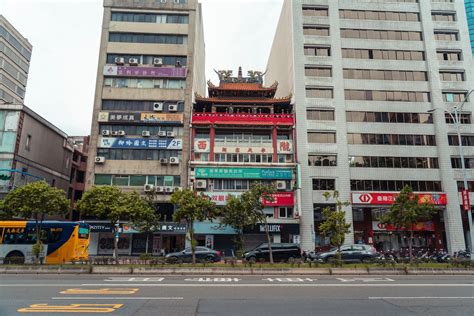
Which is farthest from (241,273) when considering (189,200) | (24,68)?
(24,68)

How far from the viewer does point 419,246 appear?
36906 mm

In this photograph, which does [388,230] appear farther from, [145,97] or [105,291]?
[105,291]

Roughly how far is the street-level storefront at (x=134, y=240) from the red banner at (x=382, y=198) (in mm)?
18708

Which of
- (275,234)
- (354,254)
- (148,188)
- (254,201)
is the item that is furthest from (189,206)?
(275,234)

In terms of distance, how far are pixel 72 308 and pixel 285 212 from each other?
29.3 meters

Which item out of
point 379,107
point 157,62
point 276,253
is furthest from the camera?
point 157,62

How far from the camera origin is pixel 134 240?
119ft

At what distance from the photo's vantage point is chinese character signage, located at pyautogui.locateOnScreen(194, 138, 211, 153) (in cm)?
3803

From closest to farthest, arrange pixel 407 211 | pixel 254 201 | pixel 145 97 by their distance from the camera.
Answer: pixel 254 201 → pixel 407 211 → pixel 145 97

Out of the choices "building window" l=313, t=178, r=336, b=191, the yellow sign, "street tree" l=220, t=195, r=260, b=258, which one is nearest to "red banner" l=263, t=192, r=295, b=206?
"building window" l=313, t=178, r=336, b=191

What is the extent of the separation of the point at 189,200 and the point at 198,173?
1348 cm

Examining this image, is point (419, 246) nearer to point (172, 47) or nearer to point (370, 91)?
point (370, 91)

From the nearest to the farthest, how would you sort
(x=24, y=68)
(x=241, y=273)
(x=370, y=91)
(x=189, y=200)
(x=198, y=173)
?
(x=241, y=273)
(x=189, y=200)
(x=198, y=173)
(x=370, y=91)
(x=24, y=68)

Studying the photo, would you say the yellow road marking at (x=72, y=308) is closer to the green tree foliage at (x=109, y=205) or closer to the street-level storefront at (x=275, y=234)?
the green tree foliage at (x=109, y=205)
